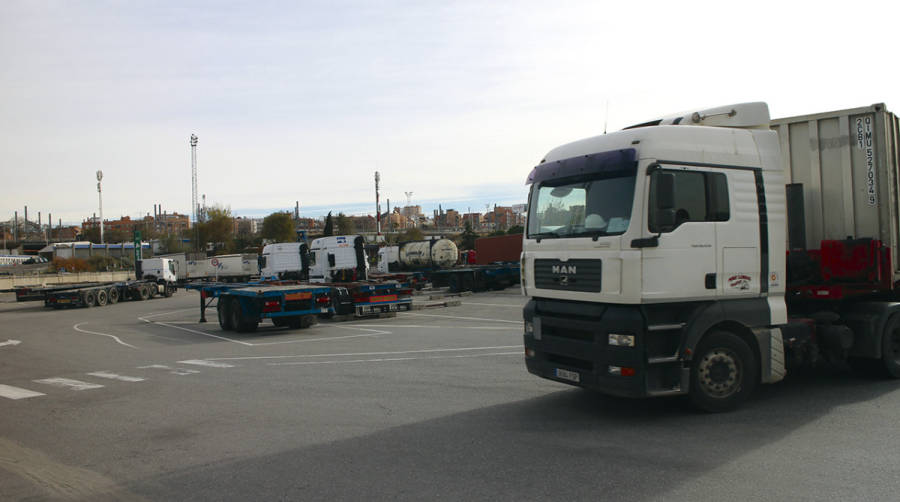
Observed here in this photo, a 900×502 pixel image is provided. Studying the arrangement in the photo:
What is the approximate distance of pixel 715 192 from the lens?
23.7ft

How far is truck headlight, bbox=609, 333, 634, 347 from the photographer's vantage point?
666 centimetres

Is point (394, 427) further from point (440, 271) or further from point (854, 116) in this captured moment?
point (440, 271)

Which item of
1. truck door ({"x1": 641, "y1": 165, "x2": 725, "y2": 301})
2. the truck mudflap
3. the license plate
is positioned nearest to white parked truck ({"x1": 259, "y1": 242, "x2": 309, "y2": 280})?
the license plate

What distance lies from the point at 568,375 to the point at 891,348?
4.99 meters

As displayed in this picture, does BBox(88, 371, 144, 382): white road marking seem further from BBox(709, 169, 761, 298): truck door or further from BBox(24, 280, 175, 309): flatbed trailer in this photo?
BBox(24, 280, 175, 309): flatbed trailer

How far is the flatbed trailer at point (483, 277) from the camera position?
35.6 metres

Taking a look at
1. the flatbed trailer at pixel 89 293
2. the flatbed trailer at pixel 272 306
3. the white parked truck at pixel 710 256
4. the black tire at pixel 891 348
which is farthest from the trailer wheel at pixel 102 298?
the black tire at pixel 891 348

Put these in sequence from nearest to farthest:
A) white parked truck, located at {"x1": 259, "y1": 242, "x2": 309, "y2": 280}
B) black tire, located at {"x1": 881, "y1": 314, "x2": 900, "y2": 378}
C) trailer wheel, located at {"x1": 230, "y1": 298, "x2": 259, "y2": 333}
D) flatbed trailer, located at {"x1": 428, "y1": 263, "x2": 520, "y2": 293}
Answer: black tire, located at {"x1": 881, "y1": 314, "x2": 900, "y2": 378} → trailer wheel, located at {"x1": 230, "y1": 298, "x2": 259, "y2": 333} → white parked truck, located at {"x1": 259, "y1": 242, "x2": 309, "y2": 280} → flatbed trailer, located at {"x1": 428, "y1": 263, "x2": 520, "y2": 293}

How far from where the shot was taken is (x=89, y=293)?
113 ft

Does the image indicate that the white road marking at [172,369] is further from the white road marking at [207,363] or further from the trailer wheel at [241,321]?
the trailer wheel at [241,321]

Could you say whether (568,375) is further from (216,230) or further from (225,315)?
(216,230)

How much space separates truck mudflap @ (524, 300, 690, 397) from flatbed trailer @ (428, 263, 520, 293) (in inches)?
1106

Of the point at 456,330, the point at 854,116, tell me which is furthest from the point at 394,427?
the point at 456,330

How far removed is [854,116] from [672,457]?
19.2 feet
